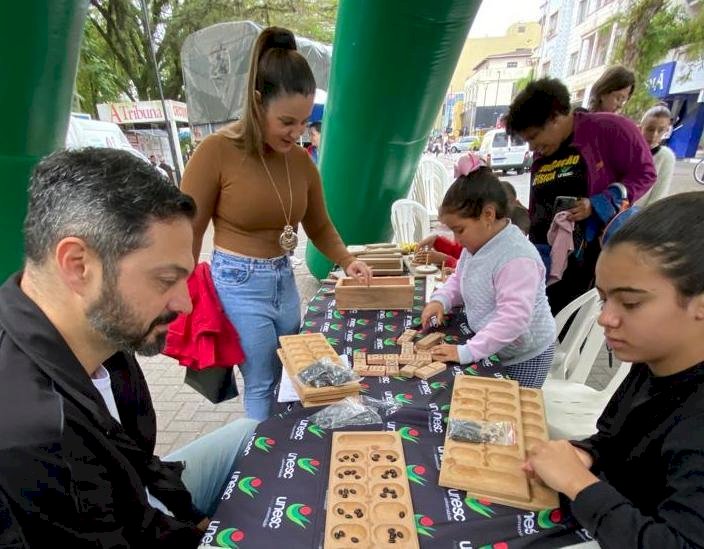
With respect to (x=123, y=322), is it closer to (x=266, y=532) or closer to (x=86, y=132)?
(x=266, y=532)

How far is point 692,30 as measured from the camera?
10.9 m

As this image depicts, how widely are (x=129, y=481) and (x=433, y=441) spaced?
74cm

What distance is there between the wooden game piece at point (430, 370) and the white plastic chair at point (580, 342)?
1000 mm

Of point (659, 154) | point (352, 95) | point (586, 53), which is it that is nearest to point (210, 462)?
point (352, 95)

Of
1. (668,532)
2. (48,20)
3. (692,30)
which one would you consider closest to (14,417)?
(668,532)

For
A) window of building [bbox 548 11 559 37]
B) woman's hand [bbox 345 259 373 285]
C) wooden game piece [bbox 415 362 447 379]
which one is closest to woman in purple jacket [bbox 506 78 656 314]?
woman's hand [bbox 345 259 373 285]

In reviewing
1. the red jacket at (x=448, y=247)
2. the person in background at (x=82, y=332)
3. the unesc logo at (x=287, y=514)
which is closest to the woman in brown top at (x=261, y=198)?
the person in background at (x=82, y=332)


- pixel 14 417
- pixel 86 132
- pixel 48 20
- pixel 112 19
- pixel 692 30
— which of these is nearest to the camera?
pixel 14 417

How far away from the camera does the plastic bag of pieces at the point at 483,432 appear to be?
107 centimetres

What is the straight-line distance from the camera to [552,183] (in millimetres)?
2602

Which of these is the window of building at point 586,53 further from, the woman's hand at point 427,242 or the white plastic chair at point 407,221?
the woman's hand at point 427,242

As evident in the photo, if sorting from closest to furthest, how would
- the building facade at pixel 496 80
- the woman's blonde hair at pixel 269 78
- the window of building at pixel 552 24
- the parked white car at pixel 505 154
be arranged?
1. the woman's blonde hair at pixel 269 78
2. the parked white car at pixel 505 154
3. the window of building at pixel 552 24
4. the building facade at pixel 496 80

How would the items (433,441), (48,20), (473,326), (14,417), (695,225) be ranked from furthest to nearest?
(48,20), (473,326), (433,441), (695,225), (14,417)

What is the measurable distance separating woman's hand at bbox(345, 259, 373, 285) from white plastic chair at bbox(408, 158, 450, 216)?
460 centimetres
